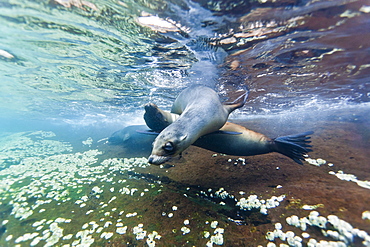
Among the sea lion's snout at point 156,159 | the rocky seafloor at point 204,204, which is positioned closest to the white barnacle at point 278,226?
the rocky seafloor at point 204,204

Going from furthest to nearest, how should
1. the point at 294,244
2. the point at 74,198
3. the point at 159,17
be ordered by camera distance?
the point at 159,17
the point at 74,198
the point at 294,244

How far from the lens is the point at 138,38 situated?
6559 millimetres

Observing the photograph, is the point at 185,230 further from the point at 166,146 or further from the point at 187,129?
the point at 187,129

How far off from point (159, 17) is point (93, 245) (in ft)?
21.5

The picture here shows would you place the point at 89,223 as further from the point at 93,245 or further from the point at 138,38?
the point at 138,38

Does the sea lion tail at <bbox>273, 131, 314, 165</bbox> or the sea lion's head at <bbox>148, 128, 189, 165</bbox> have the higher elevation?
the sea lion's head at <bbox>148, 128, 189, 165</bbox>

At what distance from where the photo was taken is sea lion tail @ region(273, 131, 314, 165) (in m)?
4.04

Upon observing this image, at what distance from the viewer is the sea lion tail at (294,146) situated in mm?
4036

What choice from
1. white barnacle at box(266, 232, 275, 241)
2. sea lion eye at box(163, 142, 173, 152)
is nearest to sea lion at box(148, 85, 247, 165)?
sea lion eye at box(163, 142, 173, 152)

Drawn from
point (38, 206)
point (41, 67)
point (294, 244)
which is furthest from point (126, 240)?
point (41, 67)

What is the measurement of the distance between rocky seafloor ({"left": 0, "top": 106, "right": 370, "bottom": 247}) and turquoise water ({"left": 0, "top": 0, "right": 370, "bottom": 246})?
3 cm

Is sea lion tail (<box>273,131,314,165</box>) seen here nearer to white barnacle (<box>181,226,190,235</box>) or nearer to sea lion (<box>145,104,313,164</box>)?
sea lion (<box>145,104,313,164</box>)

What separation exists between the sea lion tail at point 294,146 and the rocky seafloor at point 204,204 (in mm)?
764

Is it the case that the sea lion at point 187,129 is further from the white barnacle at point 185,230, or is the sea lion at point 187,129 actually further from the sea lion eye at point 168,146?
the white barnacle at point 185,230
